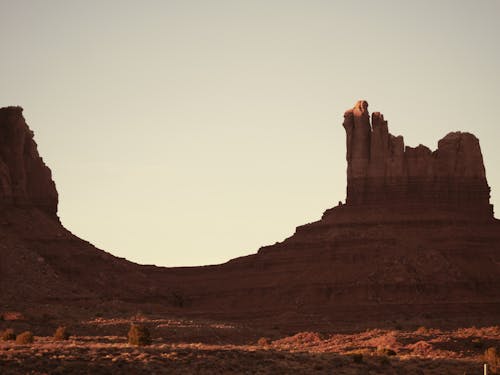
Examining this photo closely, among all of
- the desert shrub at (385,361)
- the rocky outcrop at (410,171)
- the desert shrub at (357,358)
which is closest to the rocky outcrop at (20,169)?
the rocky outcrop at (410,171)

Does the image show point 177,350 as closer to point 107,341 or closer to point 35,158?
point 107,341

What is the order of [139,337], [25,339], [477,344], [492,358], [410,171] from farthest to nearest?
[410,171], [477,344], [492,358], [139,337], [25,339]

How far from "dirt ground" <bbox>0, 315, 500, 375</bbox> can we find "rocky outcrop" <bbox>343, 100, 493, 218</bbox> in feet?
148

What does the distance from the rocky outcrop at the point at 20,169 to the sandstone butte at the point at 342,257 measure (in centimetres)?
10

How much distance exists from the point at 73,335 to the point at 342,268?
57811mm

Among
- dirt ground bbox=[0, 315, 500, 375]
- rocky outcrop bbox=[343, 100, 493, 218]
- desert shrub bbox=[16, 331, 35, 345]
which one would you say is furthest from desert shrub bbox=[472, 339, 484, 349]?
rocky outcrop bbox=[343, 100, 493, 218]

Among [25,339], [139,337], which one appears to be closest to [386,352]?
[139,337]

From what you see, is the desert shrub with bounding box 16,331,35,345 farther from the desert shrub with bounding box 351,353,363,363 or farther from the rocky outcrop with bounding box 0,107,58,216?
the rocky outcrop with bounding box 0,107,58,216

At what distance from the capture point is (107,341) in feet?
379

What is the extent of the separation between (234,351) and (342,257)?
87.0 m

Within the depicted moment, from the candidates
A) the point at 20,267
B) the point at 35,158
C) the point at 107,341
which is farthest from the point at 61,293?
the point at 107,341

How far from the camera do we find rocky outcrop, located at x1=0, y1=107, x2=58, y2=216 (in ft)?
563

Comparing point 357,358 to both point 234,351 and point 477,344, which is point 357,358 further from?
point 477,344

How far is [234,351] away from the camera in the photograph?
9412cm
